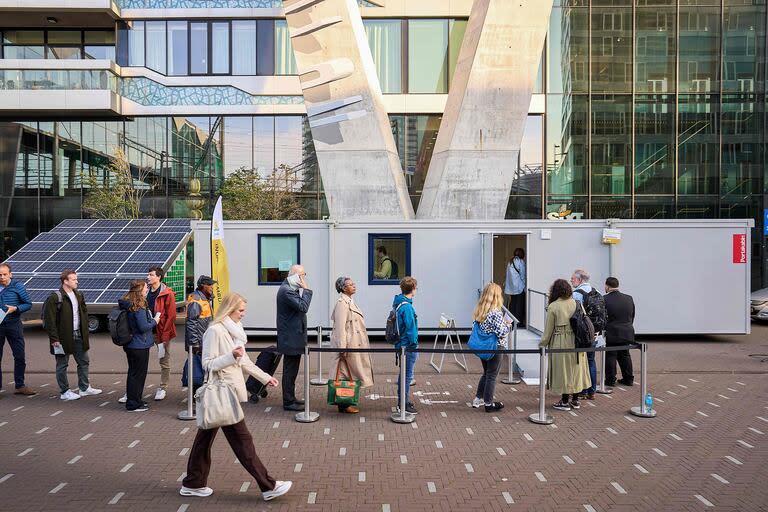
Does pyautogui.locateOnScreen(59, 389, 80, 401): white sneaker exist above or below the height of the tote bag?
below

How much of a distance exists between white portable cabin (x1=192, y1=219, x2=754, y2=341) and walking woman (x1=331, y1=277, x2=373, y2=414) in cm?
554

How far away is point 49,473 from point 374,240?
28.9ft

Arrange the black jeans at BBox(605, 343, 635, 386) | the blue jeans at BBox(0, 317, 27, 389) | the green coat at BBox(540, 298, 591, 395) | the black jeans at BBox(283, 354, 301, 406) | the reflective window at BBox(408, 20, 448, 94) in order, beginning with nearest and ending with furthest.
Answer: the green coat at BBox(540, 298, 591, 395) < the black jeans at BBox(283, 354, 301, 406) < the blue jeans at BBox(0, 317, 27, 389) < the black jeans at BBox(605, 343, 635, 386) < the reflective window at BBox(408, 20, 448, 94)

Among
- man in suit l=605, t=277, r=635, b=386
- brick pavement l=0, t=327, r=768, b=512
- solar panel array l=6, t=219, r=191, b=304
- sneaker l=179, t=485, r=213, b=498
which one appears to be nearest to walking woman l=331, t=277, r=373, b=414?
brick pavement l=0, t=327, r=768, b=512

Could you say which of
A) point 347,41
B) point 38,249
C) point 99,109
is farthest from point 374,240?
point 99,109

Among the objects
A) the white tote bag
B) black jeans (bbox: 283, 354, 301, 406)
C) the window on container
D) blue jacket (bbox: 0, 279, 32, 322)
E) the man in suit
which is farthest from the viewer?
the window on container

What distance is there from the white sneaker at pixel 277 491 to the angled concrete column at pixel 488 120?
11.2 metres

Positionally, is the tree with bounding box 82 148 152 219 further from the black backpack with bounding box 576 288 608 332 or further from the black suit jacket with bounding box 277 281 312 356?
the black backpack with bounding box 576 288 608 332

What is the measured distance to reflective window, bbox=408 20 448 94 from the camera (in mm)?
25609

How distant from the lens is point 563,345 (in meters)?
8.33

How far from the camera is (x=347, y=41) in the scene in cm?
1605

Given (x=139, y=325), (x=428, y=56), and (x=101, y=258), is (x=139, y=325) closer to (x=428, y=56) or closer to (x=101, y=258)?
(x=101, y=258)

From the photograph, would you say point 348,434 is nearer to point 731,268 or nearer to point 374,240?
point 374,240

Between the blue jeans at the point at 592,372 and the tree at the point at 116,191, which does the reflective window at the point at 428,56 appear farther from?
the blue jeans at the point at 592,372
